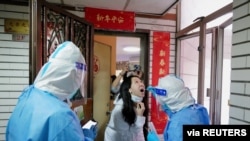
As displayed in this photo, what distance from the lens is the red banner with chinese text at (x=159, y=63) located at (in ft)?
11.5

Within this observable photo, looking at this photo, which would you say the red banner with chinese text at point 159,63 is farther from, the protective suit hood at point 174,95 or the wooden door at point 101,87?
the protective suit hood at point 174,95

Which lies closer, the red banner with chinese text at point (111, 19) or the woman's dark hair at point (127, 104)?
the woman's dark hair at point (127, 104)

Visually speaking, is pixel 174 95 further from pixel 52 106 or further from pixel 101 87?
pixel 101 87

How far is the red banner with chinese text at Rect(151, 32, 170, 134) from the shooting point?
3508 millimetres

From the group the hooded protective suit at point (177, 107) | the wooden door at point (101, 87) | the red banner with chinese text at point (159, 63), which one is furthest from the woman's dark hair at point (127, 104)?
the wooden door at point (101, 87)

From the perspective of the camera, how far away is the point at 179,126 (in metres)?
1.73

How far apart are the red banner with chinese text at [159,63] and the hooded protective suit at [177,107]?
149 centimetres

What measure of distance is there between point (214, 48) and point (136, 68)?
3.84 feet

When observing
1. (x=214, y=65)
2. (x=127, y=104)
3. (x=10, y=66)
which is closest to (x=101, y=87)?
(x=127, y=104)

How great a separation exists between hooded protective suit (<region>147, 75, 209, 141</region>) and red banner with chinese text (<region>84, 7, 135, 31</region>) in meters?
1.60

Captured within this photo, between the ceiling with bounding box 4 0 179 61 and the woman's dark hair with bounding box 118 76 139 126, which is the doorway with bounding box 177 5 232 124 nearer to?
the ceiling with bounding box 4 0 179 61

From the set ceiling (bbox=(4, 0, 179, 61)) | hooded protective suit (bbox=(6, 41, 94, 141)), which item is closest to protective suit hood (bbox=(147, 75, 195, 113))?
hooded protective suit (bbox=(6, 41, 94, 141))

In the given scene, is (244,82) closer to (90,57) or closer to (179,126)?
(179,126)

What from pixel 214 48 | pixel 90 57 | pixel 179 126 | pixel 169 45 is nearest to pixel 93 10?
pixel 90 57
